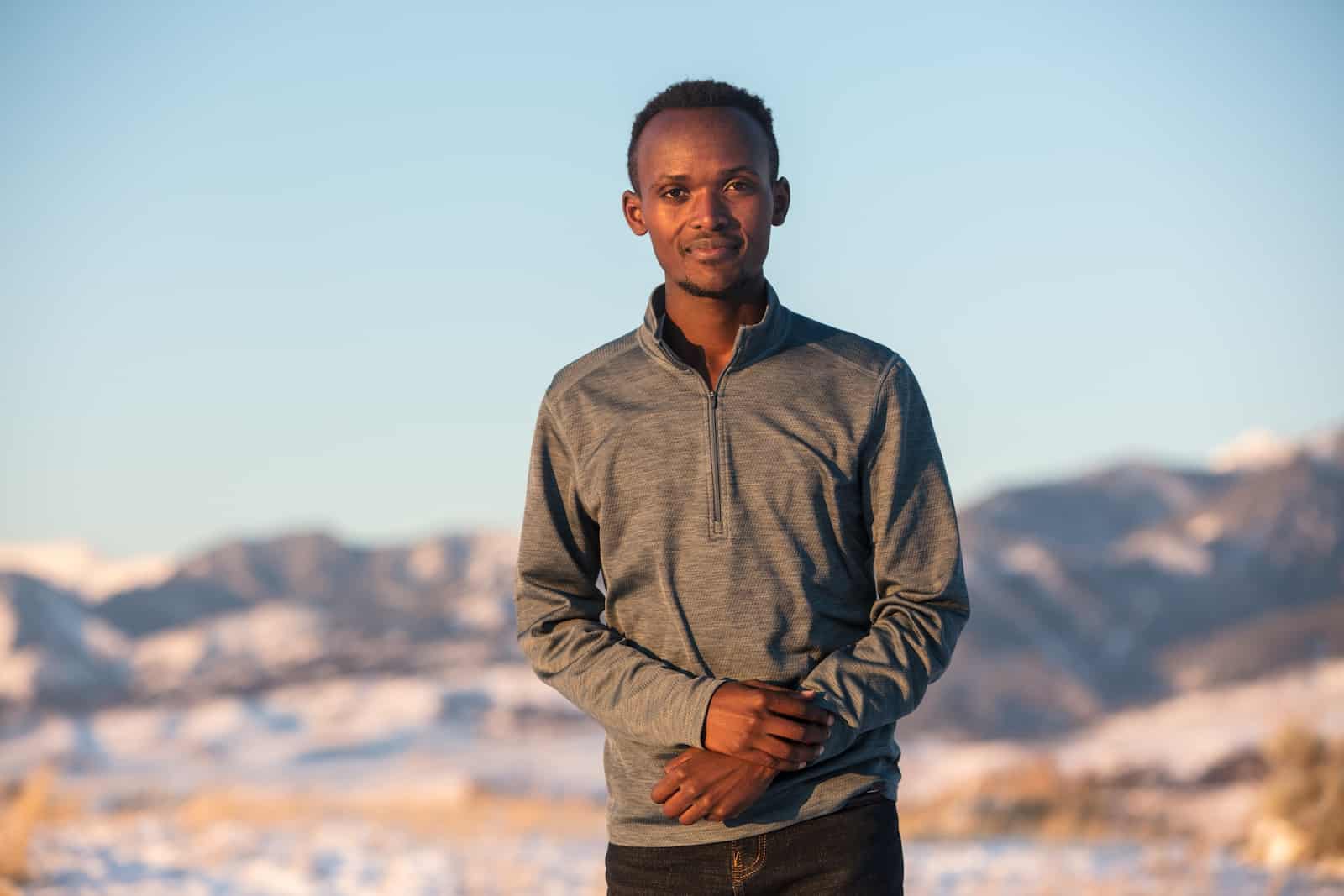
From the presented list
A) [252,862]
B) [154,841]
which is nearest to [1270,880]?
[252,862]

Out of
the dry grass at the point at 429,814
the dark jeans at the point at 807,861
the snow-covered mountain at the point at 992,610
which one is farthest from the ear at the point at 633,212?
the snow-covered mountain at the point at 992,610

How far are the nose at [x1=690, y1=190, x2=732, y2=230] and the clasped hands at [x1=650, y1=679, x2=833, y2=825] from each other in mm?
717

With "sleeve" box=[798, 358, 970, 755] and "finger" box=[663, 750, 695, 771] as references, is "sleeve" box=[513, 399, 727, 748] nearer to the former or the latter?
"finger" box=[663, 750, 695, 771]

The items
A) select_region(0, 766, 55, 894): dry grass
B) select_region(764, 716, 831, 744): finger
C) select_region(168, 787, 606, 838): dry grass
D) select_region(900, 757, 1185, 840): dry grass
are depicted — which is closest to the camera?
select_region(764, 716, 831, 744): finger

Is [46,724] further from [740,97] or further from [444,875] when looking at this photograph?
[740,97]

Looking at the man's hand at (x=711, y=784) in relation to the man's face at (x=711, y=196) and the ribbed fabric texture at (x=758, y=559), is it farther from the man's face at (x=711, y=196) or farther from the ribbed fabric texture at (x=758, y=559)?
the man's face at (x=711, y=196)

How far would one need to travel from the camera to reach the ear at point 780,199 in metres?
2.47

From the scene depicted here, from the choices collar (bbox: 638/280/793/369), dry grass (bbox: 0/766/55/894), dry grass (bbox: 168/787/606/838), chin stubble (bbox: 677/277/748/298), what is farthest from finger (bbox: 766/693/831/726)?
dry grass (bbox: 168/787/606/838)

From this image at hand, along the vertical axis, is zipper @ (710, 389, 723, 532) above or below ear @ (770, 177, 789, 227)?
below

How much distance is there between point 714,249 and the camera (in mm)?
2352

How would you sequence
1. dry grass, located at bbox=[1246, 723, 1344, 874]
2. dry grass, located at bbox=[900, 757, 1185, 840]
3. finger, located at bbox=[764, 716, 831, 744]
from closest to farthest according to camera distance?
finger, located at bbox=[764, 716, 831, 744], dry grass, located at bbox=[1246, 723, 1344, 874], dry grass, located at bbox=[900, 757, 1185, 840]

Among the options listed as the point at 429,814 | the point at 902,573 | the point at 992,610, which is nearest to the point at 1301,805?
the point at 429,814

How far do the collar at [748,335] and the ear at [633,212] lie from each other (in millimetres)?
139

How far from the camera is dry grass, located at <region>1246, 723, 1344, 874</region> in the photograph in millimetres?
9461
